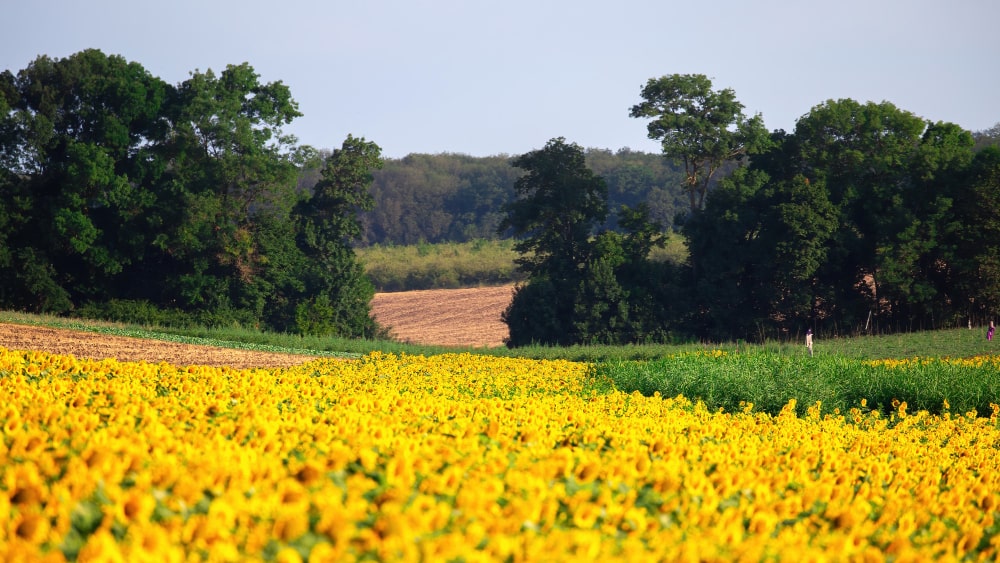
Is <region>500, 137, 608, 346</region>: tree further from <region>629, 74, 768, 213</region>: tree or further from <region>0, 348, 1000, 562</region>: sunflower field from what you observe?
<region>0, 348, 1000, 562</region>: sunflower field

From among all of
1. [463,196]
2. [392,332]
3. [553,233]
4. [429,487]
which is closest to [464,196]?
[463,196]

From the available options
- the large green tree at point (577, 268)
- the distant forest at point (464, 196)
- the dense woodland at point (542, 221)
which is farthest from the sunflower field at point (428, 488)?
the distant forest at point (464, 196)

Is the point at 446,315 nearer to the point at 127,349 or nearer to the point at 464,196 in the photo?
the point at 127,349

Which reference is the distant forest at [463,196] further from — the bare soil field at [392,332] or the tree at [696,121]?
the tree at [696,121]

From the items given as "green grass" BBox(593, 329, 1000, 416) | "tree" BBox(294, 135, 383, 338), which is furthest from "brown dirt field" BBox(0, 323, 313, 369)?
"tree" BBox(294, 135, 383, 338)

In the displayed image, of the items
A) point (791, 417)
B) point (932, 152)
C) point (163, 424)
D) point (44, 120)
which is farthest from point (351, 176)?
point (163, 424)

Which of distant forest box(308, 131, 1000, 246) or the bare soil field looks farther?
distant forest box(308, 131, 1000, 246)

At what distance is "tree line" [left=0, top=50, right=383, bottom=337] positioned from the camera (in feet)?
119

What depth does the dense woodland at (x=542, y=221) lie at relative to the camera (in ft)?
119

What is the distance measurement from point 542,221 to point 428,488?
129 feet

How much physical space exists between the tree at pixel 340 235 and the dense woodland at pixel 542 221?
0.32 ft

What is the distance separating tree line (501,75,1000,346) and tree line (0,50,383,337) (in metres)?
9.92

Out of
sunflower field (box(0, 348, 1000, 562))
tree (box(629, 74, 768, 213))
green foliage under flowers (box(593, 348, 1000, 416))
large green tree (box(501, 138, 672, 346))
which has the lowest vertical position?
green foliage under flowers (box(593, 348, 1000, 416))

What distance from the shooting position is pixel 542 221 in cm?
4288
